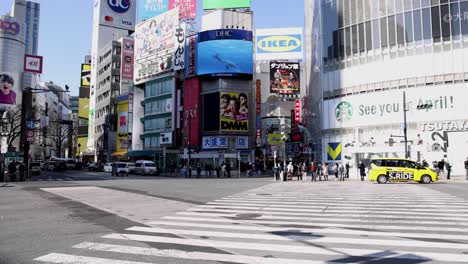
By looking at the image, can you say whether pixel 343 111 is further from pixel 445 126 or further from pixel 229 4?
pixel 229 4

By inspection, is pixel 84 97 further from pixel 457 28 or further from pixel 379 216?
pixel 379 216

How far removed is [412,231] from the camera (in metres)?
9.27

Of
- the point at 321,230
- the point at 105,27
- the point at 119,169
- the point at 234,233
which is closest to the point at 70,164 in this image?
the point at 119,169

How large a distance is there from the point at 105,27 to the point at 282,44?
68.2m

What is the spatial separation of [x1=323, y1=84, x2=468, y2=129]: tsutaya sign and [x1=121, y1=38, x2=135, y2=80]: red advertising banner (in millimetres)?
57165

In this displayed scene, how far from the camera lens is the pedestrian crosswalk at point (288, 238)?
6.75m

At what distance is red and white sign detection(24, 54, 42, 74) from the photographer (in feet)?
157

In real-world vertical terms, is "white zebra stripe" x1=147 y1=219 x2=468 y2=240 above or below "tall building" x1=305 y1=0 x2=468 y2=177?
below

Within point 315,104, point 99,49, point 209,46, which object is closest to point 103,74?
point 99,49

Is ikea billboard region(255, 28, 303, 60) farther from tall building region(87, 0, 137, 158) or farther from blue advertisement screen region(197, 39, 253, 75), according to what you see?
tall building region(87, 0, 137, 158)

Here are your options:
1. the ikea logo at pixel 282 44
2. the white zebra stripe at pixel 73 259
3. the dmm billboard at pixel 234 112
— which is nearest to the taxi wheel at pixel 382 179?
the white zebra stripe at pixel 73 259

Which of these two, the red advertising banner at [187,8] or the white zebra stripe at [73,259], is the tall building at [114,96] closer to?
the red advertising banner at [187,8]

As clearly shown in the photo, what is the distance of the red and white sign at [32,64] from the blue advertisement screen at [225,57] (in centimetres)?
2492

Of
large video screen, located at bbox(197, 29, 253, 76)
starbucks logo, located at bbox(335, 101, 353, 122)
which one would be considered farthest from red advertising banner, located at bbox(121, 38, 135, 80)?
starbucks logo, located at bbox(335, 101, 353, 122)
